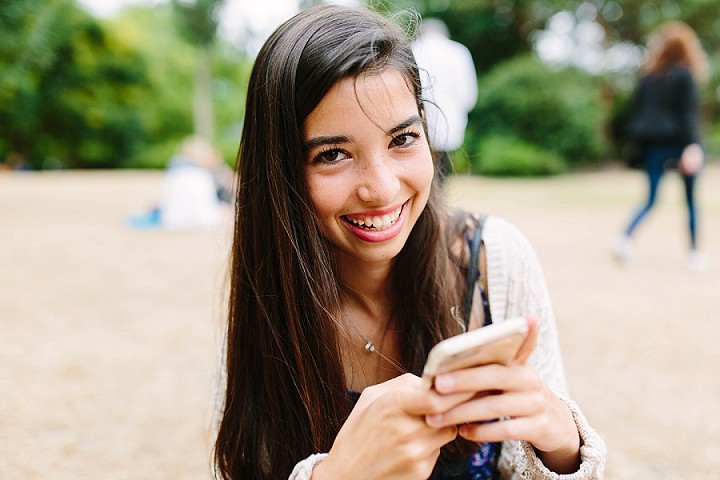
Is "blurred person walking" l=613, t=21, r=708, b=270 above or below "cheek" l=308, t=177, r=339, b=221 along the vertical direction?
above

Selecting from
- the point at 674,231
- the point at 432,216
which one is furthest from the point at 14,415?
the point at 674,231

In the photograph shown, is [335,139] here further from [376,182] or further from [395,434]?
[395,434]

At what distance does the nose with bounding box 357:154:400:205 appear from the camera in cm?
138

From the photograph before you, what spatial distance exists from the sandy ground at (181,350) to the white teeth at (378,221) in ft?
2.22

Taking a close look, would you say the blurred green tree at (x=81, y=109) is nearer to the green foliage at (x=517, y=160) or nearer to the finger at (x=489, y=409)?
the green foliage at (x=517, y=160)

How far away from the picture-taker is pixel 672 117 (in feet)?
18.8

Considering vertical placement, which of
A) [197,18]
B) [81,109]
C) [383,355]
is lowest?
[383,355]

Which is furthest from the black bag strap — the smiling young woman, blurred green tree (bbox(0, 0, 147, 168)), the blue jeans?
blurred green tree (bbox(0, 0, 147, 168))

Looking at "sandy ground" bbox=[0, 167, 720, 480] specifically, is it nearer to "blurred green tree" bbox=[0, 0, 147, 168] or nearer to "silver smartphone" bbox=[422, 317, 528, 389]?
"silver smartphone" bbox=[422, 317, 528, 389]

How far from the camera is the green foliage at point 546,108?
1861 cm

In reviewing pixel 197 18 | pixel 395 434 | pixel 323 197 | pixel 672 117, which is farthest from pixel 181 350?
pixel 197 18

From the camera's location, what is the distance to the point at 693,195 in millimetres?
5707

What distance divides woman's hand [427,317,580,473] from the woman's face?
560mm

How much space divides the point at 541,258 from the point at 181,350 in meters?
4.07
